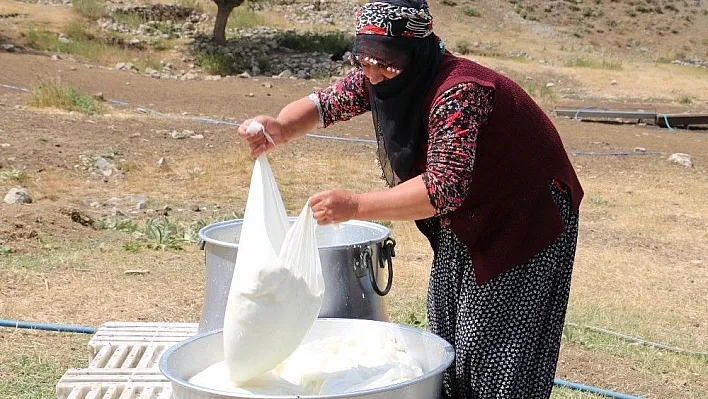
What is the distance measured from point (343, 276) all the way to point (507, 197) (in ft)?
2.26

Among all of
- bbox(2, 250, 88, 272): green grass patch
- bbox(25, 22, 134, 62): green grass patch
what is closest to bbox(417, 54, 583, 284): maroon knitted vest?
bbox(2, 250, 88, 272): green grass patch

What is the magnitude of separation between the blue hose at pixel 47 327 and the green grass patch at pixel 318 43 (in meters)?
15.8

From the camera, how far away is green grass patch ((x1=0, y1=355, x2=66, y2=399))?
3.41 m

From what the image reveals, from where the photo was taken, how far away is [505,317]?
226cm

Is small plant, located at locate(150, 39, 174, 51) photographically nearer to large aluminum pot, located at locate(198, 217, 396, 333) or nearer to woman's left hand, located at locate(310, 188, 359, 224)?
large aluminum pot, located at locate(198, 217, 396, 333)

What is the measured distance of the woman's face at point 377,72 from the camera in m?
2.18

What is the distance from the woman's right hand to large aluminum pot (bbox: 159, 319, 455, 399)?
44 cm

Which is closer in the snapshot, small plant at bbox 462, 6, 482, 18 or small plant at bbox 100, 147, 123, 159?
small plant at bbox 100, 147, 123, 159

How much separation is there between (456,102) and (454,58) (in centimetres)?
18

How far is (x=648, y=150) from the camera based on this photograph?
34.4 feet

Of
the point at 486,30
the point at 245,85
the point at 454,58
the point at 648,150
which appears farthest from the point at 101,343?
the point at 486,30

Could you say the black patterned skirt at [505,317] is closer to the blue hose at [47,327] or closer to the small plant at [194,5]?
the blue hose at [47,327]

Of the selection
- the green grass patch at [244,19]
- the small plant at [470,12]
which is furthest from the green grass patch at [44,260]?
the small plant at [470,12]

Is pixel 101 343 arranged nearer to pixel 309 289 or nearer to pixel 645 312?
pixel 309 289
